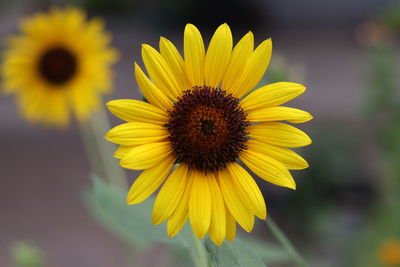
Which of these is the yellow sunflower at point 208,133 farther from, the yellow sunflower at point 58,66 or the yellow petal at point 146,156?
the yellow sunflower at point 58,66

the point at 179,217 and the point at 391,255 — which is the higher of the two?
the point at 179,217

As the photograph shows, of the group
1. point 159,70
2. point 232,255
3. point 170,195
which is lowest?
point 232,255

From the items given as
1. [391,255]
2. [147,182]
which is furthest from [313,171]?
[147,182]

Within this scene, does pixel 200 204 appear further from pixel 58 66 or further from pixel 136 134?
pixel 58 66

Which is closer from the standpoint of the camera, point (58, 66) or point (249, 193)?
point (249, 193)

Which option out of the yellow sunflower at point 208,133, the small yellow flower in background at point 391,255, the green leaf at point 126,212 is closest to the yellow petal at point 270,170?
the yellow sunflower at point 208,133

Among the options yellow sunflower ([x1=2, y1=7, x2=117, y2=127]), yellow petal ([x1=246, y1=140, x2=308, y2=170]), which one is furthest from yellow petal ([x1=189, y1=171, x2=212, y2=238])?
yellow sunflower ([x1=2, y1=7, x2=117, y2=127])

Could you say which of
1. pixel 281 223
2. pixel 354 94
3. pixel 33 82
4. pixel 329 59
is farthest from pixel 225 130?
pixel 329 59
